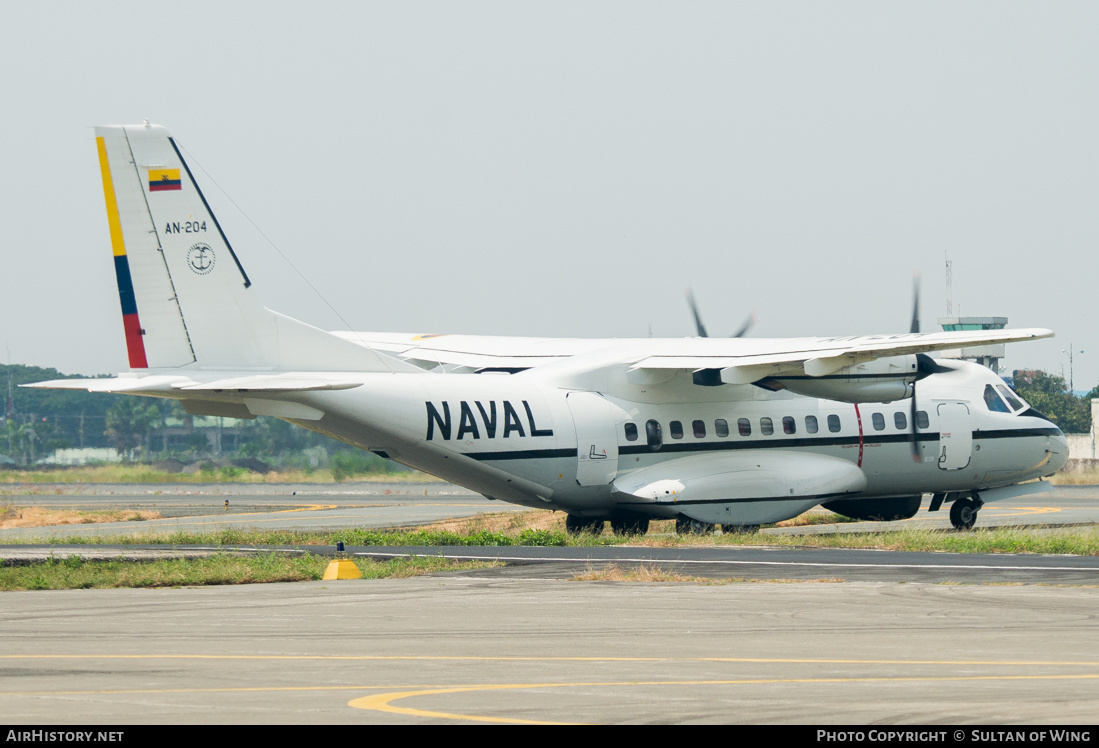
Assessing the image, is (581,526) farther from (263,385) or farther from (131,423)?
(131,423)

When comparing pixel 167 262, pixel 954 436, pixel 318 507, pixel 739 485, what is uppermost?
pixel 167 262

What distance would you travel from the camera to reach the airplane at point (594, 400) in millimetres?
23000

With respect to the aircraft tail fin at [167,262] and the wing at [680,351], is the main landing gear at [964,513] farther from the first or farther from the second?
the aircraft tail fin at [167,262]

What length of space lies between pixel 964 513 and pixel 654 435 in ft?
26.6

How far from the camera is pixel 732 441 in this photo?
88.9ft

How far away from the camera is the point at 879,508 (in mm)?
29969

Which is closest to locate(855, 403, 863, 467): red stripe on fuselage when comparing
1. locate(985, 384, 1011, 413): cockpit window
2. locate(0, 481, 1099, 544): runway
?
locate(0, 481, 1099, 544): runway

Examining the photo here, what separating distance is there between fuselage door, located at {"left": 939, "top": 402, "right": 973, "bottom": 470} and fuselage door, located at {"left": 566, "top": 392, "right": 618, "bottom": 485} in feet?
25.3

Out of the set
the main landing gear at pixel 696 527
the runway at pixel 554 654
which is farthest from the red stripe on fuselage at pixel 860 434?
the runway at pixel 554 654

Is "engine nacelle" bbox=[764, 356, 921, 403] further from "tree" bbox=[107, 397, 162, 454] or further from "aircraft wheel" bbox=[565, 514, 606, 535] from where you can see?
"tree" bbox=[107, 397, 162, 454]

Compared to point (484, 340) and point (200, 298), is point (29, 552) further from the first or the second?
point (484, 340)

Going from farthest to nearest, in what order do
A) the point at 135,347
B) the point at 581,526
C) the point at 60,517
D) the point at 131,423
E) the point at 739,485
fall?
1. the point at 131,423
2. the point at 60,517
3. the point at 581,526
4. the point at 739,485
5. the point at 135,347

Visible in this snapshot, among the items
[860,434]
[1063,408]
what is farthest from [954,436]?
[1063,408]

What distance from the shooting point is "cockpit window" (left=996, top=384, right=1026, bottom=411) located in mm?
30516
